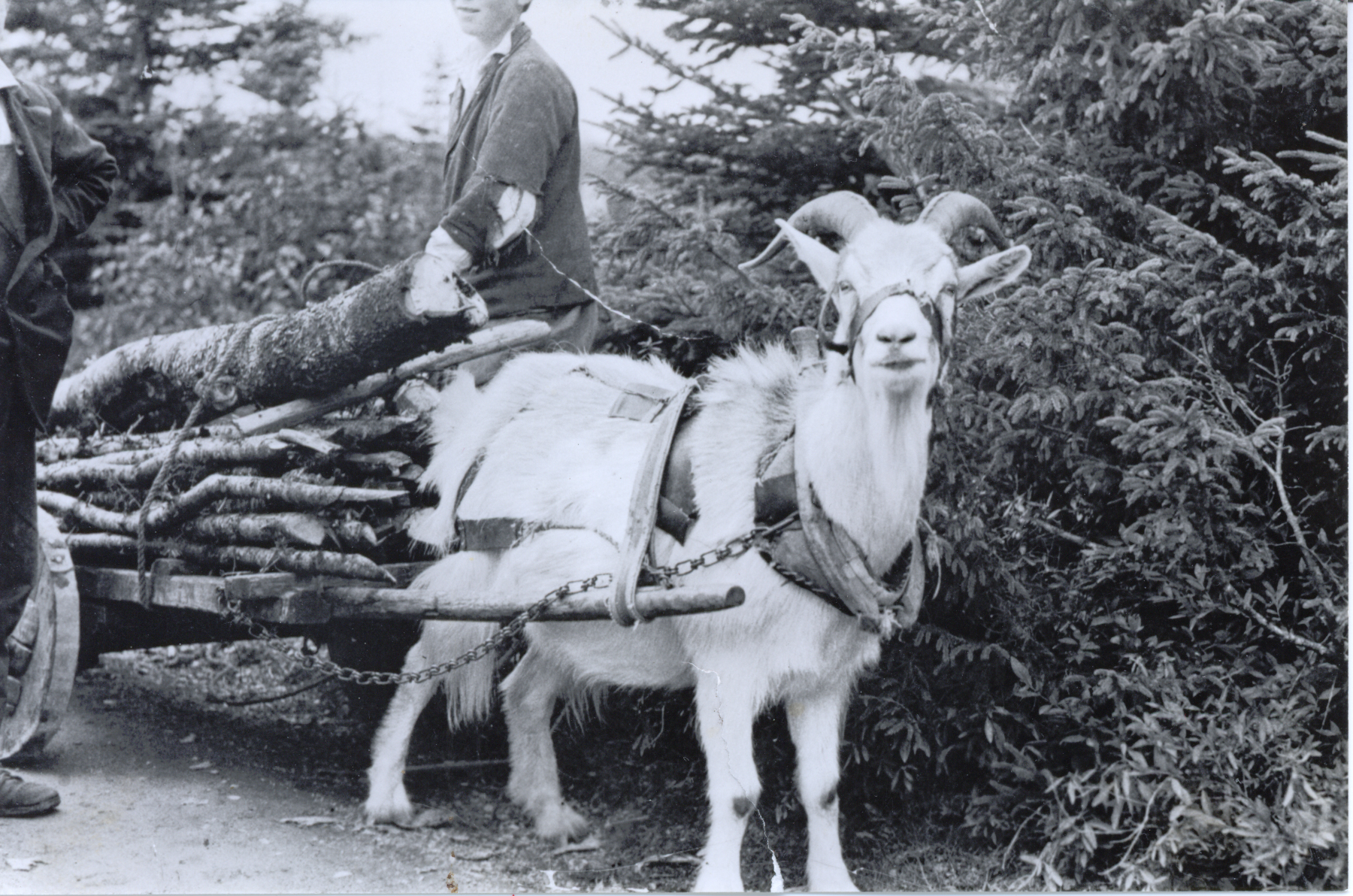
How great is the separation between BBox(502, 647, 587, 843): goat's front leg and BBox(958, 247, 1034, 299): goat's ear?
83.5 inches

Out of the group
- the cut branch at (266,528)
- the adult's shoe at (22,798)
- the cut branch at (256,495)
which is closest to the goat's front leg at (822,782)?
the cut branch at (256,495)

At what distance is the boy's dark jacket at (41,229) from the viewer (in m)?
4.28

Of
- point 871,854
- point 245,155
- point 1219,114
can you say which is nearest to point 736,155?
point 1219,114

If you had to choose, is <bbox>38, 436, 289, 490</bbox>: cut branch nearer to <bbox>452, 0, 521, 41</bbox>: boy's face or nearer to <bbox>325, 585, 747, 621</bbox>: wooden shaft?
<bbox>325, 585, 747, 621</bbox>: wooden shaft

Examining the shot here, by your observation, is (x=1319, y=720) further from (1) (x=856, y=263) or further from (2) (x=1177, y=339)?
(1) (x=856, y=263)

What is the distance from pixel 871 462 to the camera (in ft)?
11.4

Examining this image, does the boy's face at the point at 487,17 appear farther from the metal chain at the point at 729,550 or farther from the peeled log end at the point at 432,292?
the metal chain at the point at 729,550

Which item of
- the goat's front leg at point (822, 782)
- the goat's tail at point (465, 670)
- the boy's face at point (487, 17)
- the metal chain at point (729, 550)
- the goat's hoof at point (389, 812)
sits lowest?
the goat's hoof at point (389, 812)

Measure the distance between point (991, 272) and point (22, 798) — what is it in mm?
3603

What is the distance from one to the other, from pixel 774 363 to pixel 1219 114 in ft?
6.37

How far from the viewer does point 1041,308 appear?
13.3 feet

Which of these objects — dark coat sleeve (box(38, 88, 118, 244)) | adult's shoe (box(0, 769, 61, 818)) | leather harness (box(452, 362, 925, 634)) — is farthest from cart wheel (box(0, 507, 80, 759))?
leather harness (box(452, 362, 925, 634))

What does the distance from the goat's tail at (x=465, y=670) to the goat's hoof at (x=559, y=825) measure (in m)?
0.46

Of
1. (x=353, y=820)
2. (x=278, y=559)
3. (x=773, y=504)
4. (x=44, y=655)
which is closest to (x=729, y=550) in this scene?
(x=773, y=504)
